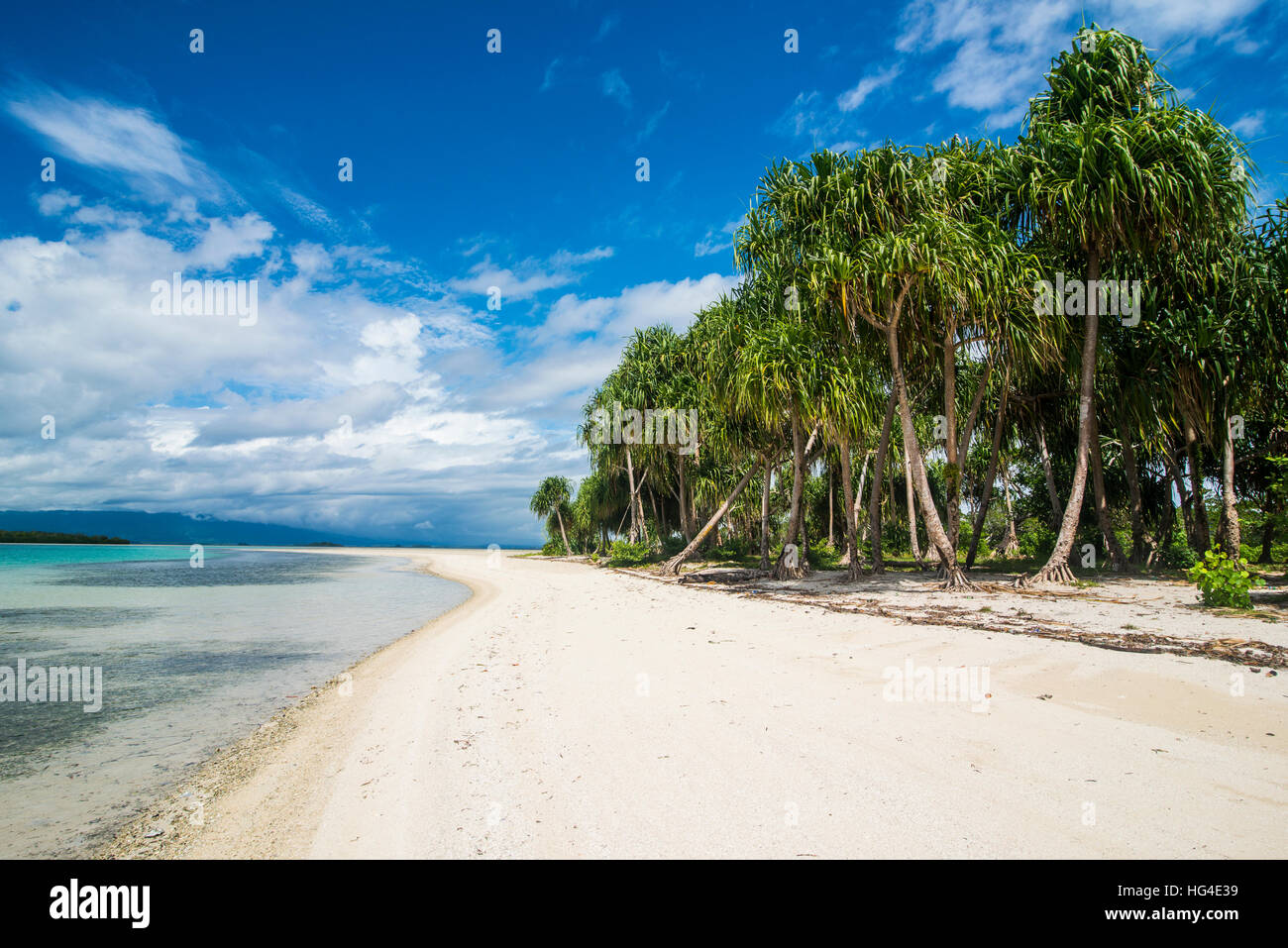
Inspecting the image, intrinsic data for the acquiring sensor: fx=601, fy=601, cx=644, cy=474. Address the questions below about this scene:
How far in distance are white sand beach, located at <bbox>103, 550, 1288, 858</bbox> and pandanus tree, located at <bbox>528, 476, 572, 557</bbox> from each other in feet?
182

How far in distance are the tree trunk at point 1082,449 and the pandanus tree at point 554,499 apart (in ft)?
168

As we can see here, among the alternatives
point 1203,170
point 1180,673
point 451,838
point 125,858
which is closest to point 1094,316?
point 1203,170

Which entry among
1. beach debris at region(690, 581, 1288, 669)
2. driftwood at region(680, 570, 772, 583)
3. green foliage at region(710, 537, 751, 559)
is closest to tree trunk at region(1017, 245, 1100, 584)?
beach debris at region(690, 581, 1288, 669)

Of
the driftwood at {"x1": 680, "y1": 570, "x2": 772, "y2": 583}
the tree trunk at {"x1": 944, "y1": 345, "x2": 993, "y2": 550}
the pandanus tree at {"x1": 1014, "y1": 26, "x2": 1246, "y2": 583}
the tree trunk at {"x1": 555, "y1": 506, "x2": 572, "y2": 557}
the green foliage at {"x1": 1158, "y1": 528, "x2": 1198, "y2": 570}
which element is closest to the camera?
the pandanus tree at {"x1": 1014, "y1": 26, "x2": 1246, "y2": 583}

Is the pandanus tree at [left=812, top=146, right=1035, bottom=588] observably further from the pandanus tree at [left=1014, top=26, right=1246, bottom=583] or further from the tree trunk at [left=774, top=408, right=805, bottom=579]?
the tree trunk at [left=774, top=408, right=805, bottom=579]

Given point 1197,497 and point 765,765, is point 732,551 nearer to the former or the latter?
point 1197,497

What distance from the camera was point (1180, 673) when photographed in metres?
5.94

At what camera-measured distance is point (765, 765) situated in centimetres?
411

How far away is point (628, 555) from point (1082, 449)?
22692 mm

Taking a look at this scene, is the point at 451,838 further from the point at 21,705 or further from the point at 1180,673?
the point at 21,705

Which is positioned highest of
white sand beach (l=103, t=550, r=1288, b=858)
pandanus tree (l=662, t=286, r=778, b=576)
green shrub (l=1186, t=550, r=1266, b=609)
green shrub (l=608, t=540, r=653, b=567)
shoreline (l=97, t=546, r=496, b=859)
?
pandanus tree (l=662, t=286, r=778, b=576)

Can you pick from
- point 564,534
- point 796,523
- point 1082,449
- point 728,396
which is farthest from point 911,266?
point 564,534

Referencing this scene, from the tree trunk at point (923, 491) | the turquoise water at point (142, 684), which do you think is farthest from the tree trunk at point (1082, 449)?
the turquoise water at point (142, 684)

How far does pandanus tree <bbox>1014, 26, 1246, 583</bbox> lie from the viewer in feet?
42.0
